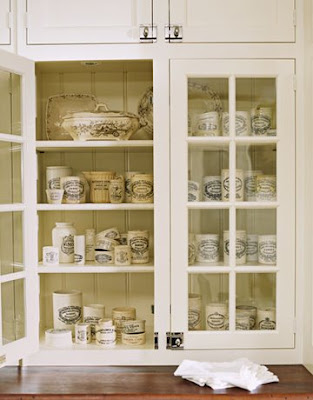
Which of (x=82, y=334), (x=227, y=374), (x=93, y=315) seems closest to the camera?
(x=227, y=374)

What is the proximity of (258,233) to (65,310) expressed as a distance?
86 cm

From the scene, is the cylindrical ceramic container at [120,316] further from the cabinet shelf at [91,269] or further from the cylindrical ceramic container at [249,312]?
the cylindrical ceramic container at [249,312]

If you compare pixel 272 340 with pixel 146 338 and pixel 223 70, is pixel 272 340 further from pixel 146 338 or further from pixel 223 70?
pixel 223 70

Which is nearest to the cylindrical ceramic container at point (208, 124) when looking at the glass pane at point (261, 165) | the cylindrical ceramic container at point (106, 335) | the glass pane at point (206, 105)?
the glass pane at point (206, 105)

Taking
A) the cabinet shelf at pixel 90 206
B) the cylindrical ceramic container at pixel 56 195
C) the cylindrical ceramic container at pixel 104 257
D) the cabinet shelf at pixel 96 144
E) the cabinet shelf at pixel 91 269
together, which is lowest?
the cabinet shelf at pixel 91 269

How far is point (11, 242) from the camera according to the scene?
2330 millimetres

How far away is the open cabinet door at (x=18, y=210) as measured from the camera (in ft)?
7.53

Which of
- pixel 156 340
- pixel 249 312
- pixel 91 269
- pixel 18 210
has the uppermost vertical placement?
pixel 18 210

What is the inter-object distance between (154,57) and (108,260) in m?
0.85

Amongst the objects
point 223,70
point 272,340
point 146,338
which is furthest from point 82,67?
point 272,340

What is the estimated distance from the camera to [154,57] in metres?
2.39

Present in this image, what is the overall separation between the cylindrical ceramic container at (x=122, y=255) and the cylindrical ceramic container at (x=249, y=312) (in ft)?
1.60

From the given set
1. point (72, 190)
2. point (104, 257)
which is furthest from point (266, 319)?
point (72, 190)

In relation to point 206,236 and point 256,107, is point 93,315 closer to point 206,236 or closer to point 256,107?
point 206,236
